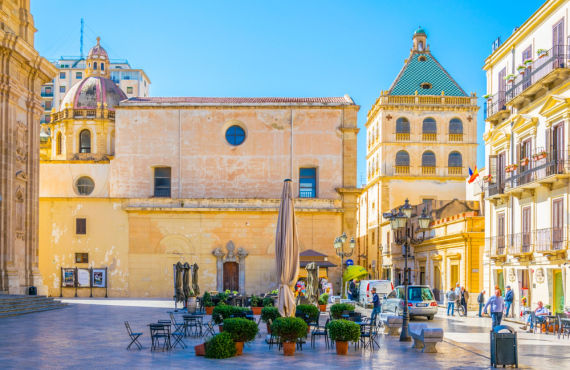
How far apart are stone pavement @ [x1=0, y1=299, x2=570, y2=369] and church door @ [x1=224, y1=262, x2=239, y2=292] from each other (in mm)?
20460

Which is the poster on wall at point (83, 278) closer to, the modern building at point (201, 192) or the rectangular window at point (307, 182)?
the modern building at point (201, 192)

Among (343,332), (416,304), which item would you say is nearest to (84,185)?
(416,304)

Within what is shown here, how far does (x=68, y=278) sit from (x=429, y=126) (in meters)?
30.7

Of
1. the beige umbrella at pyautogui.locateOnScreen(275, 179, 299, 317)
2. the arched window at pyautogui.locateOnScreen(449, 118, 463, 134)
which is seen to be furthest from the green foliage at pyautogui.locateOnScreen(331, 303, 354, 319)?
the arched window at pyautogui.locateOnScreen(449, 118, 463, 134)

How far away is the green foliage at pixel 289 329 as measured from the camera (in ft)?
50.6

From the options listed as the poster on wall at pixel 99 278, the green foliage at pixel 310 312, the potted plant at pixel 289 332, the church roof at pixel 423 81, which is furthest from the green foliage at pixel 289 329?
the church roof at pixel 423 81

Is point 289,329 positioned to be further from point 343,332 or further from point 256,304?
point 256,304

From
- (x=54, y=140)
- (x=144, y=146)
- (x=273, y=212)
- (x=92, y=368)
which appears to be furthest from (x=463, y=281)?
(x=54, y=140)

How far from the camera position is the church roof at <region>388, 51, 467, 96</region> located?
2347 inches

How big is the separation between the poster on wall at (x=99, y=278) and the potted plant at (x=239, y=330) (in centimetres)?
2859

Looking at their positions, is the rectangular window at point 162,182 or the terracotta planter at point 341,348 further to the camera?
the rectangular window at point 162,182

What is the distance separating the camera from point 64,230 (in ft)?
141

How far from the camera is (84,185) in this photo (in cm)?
4591

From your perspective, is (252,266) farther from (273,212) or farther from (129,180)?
(129,180)
